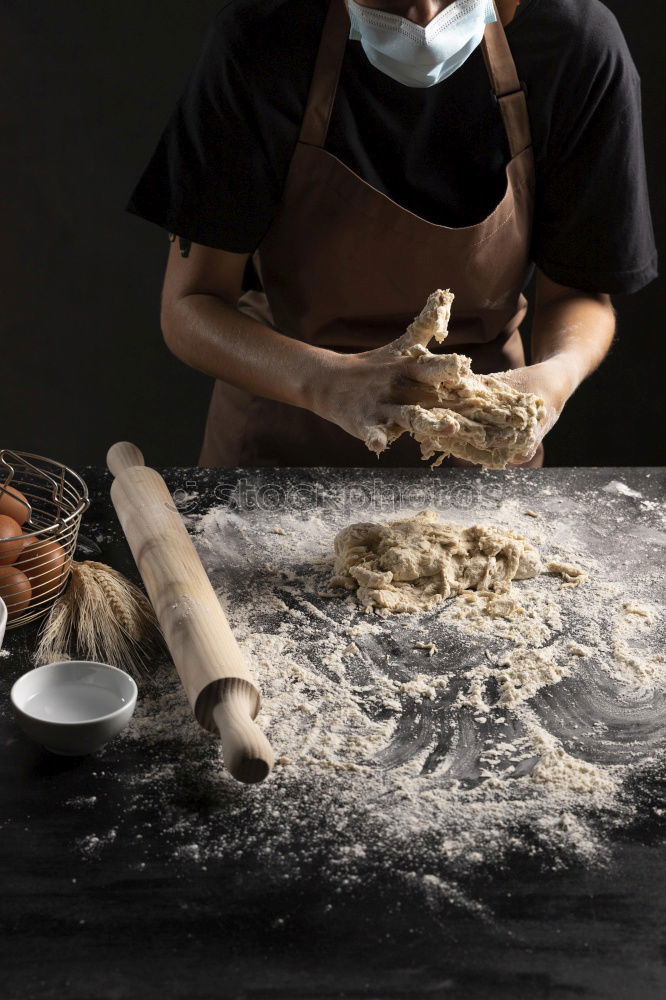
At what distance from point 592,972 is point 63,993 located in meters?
0.48

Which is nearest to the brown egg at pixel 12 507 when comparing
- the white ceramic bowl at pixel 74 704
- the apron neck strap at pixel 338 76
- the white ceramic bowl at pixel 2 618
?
the white ceramic bowl at pixel 2 618

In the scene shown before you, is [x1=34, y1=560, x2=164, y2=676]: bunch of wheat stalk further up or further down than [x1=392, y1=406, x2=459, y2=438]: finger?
further down

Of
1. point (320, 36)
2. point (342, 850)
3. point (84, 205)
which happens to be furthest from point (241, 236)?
point (84, 205)

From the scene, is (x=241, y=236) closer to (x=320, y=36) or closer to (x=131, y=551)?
(x=320, y=36)

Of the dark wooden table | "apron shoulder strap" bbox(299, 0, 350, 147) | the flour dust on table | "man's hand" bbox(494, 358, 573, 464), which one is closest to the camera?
the dark wooden table

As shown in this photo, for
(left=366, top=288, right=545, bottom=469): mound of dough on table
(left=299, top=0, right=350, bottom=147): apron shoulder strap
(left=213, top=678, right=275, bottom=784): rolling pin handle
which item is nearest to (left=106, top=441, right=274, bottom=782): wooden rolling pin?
(left=213, top=678, right=275, bottom=784): rolling pin handle

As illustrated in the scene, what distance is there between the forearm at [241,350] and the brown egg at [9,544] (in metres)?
0.53

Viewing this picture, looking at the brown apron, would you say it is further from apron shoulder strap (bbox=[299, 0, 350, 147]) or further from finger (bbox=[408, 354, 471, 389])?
finger (bbox=[408, 354, 471, 389])

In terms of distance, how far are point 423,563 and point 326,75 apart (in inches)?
37.9

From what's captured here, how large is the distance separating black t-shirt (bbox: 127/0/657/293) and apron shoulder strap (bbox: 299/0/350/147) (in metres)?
0.02

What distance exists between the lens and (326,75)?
6.17 ft

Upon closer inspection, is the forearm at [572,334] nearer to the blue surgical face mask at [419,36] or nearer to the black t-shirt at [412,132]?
the black t-shirt at [412,132]

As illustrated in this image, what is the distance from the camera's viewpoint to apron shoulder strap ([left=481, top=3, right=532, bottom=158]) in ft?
6.16

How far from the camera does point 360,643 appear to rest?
1.44 meters
